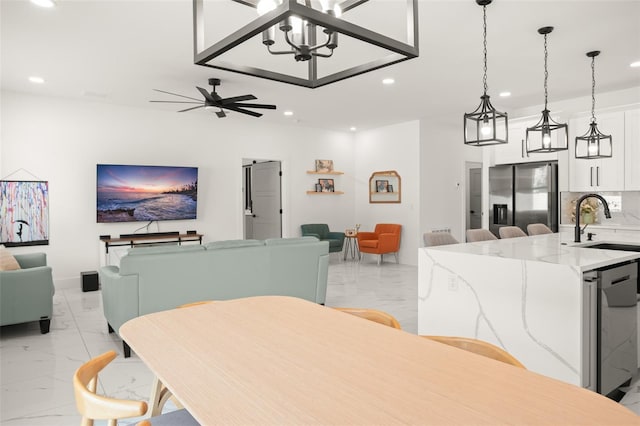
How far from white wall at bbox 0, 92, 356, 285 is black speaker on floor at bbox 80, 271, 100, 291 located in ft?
1.53

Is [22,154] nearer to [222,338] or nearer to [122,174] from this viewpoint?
[122,174]

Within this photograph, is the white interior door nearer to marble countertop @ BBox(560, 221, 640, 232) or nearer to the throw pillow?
the throw pillow

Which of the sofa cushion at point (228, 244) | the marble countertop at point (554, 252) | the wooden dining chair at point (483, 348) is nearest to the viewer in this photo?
the wooden dining chair at point (483, 348)

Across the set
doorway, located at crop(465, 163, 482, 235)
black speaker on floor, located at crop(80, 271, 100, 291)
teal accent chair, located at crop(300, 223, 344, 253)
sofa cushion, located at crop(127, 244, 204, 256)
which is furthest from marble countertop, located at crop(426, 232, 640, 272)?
doorway, located at crop(465, 163, 482, 235)

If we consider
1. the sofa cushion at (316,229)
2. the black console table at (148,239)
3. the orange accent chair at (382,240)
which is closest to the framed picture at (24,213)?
the black console table at (148,239)

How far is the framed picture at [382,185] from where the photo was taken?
329 inches

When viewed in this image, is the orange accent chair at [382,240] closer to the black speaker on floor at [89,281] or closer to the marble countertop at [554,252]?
the marble countertop at [554,252]

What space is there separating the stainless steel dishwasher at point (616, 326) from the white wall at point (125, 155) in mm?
5916

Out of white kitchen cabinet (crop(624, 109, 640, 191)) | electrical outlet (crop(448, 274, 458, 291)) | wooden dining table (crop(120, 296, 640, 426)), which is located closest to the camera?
wooden dining table (crop(120, 296, 640, 426))

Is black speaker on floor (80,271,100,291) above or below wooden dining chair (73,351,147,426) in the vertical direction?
below

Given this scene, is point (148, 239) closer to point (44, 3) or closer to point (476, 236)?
point (44, 3)

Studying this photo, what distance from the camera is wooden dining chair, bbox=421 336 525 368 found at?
4.19 ft

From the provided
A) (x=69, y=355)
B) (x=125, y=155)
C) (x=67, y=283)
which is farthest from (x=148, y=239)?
(x=69, y=355)

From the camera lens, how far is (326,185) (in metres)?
8.64
